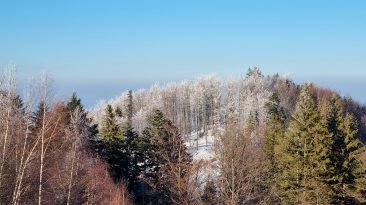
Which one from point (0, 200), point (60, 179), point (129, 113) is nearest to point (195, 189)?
point (60, 179)

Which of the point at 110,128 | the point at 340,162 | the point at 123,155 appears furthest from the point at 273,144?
the point at 110,128

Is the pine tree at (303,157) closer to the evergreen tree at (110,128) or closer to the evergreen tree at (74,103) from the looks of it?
the evergreen tree at (110,128)

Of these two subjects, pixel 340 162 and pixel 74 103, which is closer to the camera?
pixel 340 162

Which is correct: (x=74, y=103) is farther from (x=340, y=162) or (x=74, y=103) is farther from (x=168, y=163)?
(x=340, y=162)

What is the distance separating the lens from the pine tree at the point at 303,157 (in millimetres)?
28047

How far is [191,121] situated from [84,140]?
85.8 m

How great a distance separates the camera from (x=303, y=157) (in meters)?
29.2

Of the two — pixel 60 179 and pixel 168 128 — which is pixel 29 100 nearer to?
pixel 60 179

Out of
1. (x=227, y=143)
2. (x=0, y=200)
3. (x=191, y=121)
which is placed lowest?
(x=0, y=200)

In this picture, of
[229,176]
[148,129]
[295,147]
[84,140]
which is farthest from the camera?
[148,129]

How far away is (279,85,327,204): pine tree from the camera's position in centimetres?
2805

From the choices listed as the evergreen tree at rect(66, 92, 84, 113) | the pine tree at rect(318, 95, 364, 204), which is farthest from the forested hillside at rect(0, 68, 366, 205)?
the evergreen tree at rect(66, 92, 84, 113)

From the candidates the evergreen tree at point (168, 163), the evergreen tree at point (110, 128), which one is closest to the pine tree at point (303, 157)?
the evergreen tree at point (168, 163)

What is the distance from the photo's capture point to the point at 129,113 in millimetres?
115188
